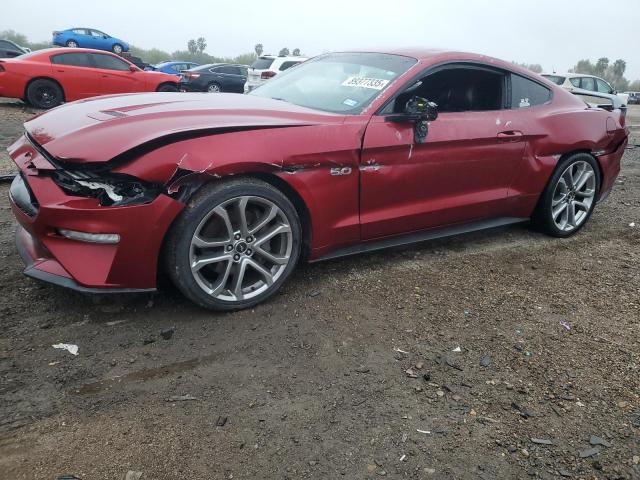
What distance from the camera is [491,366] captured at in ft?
8.70

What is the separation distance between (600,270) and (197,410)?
318 centimetres

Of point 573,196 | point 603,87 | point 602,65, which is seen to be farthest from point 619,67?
point 573,196

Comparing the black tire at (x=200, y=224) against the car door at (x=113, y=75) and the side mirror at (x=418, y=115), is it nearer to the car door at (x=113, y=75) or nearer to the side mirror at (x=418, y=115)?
the side mirror at (x=418, y=115)

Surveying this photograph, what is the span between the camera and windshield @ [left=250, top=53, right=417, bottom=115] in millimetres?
3441

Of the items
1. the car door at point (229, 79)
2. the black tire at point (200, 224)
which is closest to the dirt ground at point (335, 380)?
the black tire at point (200, 224)

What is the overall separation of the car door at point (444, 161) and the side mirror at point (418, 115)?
0.03 metres

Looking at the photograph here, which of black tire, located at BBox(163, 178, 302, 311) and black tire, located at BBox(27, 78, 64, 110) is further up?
black tire, located at BBox(27, 78, 64, 110)

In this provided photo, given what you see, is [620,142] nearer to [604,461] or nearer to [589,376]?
[589,376]

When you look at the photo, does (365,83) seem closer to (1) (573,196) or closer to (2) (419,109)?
(2) (419,109)

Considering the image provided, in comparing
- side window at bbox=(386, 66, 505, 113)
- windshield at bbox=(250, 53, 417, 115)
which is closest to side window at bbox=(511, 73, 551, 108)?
side window at bbox=(386, 66, 505, 113)

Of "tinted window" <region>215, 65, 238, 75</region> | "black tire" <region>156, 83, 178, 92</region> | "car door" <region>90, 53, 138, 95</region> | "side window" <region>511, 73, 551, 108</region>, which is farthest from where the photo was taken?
"tinted window" <region>215, 65, 238, 75</region>

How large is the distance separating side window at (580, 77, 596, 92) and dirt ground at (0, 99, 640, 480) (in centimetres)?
1381

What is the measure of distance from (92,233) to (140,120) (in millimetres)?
654

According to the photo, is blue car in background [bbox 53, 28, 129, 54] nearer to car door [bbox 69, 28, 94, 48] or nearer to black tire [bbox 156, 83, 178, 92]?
car door [bbox 69, 28, 94, 48]
